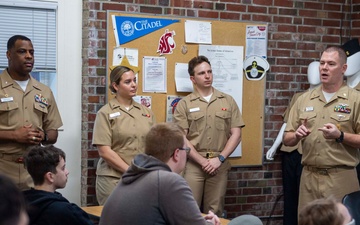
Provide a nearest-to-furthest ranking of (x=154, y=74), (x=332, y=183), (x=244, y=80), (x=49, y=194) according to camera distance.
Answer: (x=49, y=194) → (x=332, y=183) → (x=154, y=74) → (x=244, y=80)

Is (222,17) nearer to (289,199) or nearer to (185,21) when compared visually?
(185,21)

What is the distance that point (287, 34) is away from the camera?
6.04 metres

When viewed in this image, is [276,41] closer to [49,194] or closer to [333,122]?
[333,122]

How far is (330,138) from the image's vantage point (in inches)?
174

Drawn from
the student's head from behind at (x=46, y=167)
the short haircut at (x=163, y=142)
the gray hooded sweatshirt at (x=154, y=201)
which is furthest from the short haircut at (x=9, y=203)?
the student's head from behind at (x=46, y=167)

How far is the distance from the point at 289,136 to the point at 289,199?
4.33 feet

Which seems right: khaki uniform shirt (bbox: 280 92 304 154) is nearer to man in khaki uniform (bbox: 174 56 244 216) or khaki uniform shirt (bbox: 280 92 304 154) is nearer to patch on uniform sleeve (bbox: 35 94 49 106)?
man in khaki uniform (bbox: 174 56 244 216)

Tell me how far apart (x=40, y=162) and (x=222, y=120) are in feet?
7.51

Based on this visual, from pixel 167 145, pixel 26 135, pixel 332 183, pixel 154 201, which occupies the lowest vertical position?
pixel 332 183

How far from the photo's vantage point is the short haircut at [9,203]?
129 cm

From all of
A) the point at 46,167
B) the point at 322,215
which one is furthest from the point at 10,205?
the point at 46,167

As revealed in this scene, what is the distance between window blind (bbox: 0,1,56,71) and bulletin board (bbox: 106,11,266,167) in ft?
1.61

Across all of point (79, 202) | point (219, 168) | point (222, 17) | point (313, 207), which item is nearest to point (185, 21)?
point (222, 17)

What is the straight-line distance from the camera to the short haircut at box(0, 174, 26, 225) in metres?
1.29
